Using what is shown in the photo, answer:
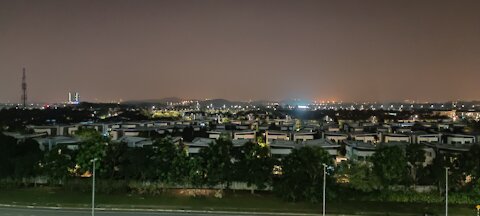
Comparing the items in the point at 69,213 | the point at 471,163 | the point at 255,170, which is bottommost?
the point at 69,213

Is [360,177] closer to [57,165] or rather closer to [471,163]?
[471,163]

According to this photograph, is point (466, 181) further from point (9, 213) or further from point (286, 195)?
point (9, 213)

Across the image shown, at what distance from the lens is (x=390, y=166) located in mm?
19516

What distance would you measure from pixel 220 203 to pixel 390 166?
7427 mm

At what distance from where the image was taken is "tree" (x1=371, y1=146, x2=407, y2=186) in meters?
19.4

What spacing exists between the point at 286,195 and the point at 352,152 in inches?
502

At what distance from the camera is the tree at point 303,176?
18.5 m

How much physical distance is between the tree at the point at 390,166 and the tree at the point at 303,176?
206cm

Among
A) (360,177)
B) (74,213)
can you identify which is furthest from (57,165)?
(360,177)

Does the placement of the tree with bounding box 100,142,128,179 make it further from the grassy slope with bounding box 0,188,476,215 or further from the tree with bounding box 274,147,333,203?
the tree with bounding box 274,147,333,203

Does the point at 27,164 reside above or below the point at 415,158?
below

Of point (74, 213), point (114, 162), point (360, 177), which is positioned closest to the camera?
point (74, 213)

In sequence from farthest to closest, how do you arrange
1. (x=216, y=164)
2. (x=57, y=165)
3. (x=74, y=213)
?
(x=57, y=165), (x=216, y=164), (x=74, y=213)

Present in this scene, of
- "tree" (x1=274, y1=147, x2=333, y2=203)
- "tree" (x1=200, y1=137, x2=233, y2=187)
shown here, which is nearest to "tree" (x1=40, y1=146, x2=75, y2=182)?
"tree" (x1=200, y1=137, x2=233, y2=187)
